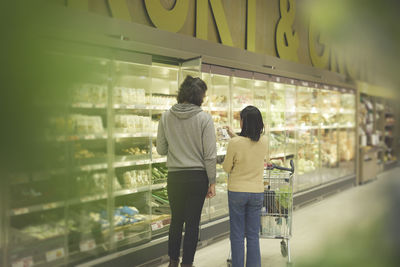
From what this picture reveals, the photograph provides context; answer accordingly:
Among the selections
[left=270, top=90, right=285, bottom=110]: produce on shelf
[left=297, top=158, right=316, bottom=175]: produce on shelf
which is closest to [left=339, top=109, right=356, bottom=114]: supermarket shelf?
[left=297, top=158, right=316, bottom=175]: produce on shelf

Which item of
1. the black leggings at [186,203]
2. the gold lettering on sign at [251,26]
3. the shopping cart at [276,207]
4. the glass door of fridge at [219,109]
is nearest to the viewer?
the black leggings at [186,203]

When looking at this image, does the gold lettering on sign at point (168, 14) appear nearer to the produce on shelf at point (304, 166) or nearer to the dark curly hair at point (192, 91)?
the dark curly hair at point (192, 91)

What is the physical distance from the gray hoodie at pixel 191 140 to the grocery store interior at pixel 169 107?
0.45m

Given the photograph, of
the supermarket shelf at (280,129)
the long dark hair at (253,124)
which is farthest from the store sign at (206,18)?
the supermarket shelf at (280,129)

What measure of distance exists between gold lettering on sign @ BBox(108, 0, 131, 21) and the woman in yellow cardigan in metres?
1.37

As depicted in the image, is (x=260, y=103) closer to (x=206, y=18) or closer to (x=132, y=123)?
(x=206, y=18)

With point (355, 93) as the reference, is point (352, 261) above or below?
below

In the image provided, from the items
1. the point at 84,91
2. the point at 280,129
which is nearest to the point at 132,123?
the point at 280,129

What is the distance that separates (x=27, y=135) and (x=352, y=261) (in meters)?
0.19

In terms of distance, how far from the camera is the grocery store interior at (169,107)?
0.63 ft

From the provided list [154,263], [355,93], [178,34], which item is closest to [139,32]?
[178,34]

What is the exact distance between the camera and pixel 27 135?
180mm

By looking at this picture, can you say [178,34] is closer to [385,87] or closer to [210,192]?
[210,192]

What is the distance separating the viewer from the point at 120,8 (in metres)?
3.25
